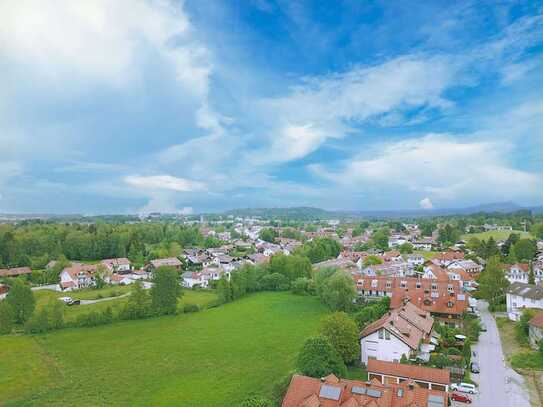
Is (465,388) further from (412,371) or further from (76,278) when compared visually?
(76,278)

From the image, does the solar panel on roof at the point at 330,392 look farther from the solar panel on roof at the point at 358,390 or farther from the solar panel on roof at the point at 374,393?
the solar panel on roof at the point at 374,393

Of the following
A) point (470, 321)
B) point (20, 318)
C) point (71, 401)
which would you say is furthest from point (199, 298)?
point (470, 321)

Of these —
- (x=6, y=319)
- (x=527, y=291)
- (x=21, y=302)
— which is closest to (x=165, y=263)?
(x=21, y=302)

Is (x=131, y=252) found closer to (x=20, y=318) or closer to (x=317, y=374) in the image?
(x=20, y=318)

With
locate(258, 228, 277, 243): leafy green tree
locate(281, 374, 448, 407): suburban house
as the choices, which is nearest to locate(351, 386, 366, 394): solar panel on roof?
locate(281, 374, 448, 407): suburban house

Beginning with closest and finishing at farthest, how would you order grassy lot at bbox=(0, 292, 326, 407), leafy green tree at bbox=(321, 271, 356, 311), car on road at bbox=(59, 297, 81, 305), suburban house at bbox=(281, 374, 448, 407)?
1. suburban house at bbox=(281, 374, 448, 407)
2. grassy lot at bbox=(0, 292, 326, 407)
3. leafy green tree at bbox=(321, 271, 356, 311)
4. car on road at bbox=(59, 297, 81, 305)

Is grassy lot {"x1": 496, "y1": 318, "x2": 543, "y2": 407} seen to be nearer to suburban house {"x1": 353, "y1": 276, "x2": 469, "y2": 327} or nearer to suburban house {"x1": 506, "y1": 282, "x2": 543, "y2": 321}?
suburban house {"x1": 506, "y1": 282, "x2": 543, "y2": 321}
